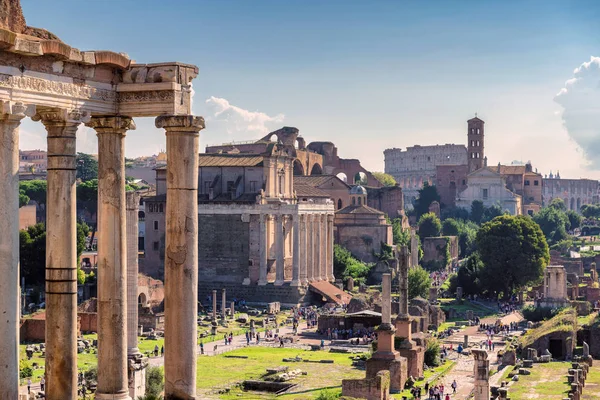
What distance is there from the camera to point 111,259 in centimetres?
931

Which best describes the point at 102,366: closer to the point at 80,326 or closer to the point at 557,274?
the point at 80,326

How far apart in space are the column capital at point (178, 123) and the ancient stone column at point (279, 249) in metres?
40.0

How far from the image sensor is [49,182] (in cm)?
881

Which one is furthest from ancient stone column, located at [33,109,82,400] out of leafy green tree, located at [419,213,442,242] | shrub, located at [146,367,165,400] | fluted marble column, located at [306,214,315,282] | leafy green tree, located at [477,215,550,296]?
leafy green tree, located at [419,213,442,242]

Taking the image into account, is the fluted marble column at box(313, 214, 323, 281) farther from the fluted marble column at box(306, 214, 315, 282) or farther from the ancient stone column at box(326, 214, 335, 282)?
the ancient stone column at box(326, 214, 335, 282)

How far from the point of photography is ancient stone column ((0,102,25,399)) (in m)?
7.93

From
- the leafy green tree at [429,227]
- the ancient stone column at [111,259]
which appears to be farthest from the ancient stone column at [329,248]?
the ancient stone column at [111,259]

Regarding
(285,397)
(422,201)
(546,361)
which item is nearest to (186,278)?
(285,397)

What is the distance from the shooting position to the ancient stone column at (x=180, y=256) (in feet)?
30.1

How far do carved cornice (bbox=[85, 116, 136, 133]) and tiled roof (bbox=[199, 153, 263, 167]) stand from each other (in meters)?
42.0

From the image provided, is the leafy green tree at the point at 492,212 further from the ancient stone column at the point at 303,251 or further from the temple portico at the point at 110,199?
the temple portico at the point at 110,199

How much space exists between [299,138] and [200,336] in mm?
44186

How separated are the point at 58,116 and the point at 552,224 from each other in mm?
81479

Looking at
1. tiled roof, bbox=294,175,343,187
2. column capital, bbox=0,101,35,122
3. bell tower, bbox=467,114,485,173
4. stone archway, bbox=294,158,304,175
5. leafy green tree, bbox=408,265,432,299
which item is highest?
bell tower, bbox=467,114,485,173
